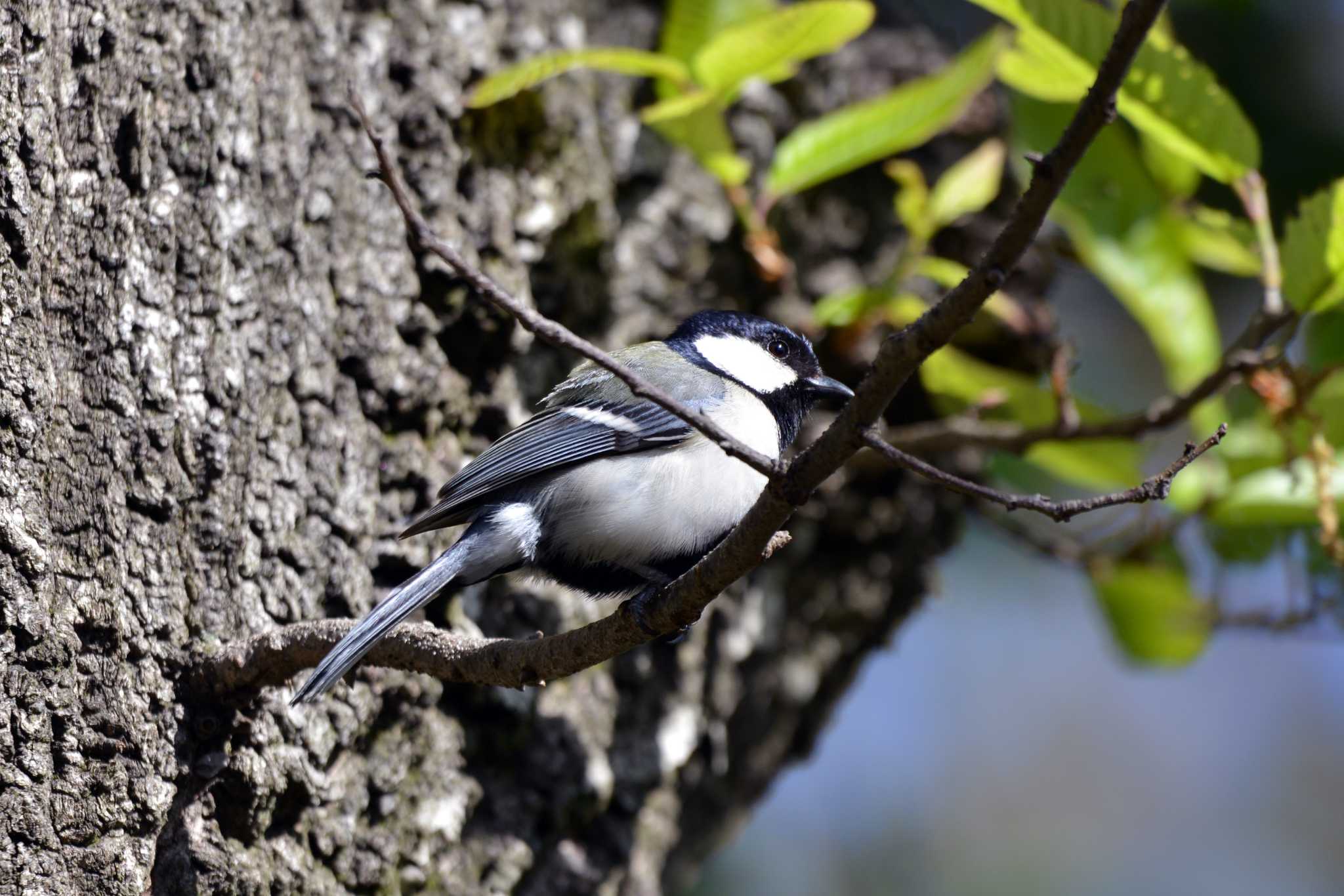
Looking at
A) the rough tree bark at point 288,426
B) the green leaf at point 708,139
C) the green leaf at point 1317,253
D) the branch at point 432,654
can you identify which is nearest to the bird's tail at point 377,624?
the branch at point 432,654

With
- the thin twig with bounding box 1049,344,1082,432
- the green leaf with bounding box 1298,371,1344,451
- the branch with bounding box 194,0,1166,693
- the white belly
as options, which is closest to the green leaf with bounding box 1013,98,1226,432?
the green leaf with bounding box 1298,371,1344,451

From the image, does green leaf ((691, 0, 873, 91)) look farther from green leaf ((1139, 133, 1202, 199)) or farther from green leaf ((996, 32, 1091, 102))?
green leaf ((1139, 133, 1202, 199))

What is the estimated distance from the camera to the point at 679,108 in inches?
108

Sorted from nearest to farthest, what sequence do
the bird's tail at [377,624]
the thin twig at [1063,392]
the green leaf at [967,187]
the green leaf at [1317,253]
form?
the bird's tail at [377,624], the green leaf at [1317,253], the thin twig at [1063,392], the green leaf at [967,187]

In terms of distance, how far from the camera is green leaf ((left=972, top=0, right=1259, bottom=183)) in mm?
2506

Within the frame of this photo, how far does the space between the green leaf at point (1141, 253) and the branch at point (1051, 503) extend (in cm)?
186

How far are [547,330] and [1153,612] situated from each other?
8.93ft

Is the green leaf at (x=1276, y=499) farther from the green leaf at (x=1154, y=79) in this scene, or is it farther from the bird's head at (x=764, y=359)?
the bird's head at (x=764, y=359)

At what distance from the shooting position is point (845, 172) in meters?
3.68

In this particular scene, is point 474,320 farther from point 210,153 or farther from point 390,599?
point 390,599

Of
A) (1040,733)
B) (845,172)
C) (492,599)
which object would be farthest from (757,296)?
(1040,733)

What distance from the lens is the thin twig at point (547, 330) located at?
4.89 feet

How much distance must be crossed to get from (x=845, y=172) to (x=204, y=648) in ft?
8.21

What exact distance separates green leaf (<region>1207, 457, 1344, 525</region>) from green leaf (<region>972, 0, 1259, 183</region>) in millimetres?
840
